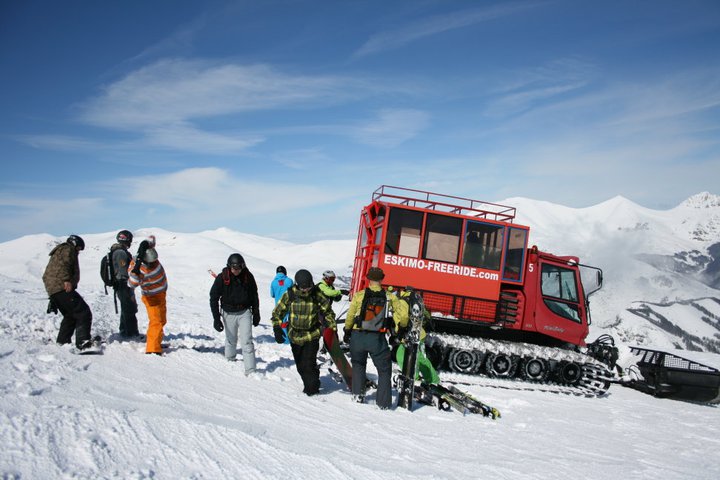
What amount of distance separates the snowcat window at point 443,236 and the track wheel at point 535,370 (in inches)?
108

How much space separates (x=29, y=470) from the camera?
104 inches

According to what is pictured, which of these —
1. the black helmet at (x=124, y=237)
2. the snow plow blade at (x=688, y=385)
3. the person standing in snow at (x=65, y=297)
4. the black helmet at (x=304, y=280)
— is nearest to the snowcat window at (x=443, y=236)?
the black helmet at (x=304, y=280)

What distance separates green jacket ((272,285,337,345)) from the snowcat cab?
12.5ft

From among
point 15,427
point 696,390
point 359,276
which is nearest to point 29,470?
point 15,427

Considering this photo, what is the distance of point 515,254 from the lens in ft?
34.1

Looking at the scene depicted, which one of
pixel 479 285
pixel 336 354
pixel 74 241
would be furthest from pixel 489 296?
pixel 74 241

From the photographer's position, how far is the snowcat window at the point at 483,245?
10.2m

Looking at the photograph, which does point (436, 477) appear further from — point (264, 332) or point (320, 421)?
point (264, 332)

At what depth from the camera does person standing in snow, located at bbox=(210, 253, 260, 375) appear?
20.9 feet

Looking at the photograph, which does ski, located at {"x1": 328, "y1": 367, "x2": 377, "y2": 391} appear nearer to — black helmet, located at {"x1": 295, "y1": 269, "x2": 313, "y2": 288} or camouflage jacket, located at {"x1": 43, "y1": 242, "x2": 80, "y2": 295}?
black helmet, located at {"x1": 295, "y1": 269, "x2": 313, "y2": 288}

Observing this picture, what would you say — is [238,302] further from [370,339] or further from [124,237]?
[124,237]

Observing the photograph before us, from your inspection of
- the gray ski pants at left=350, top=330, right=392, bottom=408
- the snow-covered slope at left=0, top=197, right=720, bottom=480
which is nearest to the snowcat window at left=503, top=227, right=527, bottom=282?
the snow-covered slope at left=0, top=197, right=720, bottom=480

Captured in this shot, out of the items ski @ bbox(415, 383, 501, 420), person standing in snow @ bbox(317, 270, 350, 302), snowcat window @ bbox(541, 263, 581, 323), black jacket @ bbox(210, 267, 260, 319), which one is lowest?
ski @ bbox(415, 383, 501, 420)

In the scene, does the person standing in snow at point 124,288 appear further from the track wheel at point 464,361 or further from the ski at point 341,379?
the track wheel at point 464,361
